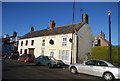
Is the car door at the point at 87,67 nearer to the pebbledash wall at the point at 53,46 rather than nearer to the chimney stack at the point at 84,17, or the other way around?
the pebbledash wall at the point at 53,46

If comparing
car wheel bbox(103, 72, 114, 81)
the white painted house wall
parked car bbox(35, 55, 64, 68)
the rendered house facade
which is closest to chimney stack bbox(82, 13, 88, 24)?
the rendered house facade

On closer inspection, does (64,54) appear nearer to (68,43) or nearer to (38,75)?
(68,43)

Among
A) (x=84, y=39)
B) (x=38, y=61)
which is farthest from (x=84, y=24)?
(x=38, y=61)

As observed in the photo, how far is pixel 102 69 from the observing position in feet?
26.4

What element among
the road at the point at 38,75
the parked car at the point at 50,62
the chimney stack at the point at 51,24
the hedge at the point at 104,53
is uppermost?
the chimney stack at the point at 51,24

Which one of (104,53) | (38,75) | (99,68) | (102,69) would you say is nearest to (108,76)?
(102,69)

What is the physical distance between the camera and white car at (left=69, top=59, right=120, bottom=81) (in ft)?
24.6

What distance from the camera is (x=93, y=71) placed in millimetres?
8438

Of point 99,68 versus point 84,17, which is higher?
point 84,17

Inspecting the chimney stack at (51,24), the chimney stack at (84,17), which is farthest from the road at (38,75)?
the chimney stack at (51,24)

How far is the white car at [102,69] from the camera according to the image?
749 cm

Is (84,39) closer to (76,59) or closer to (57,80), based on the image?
(76,59)

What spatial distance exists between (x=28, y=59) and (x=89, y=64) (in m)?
11.6

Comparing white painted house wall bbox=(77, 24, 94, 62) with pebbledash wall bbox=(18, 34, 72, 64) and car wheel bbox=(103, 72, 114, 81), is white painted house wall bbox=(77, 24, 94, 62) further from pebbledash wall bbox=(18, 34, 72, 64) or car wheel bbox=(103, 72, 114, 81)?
car wheel bbox=(103, 72, 114, 81)
